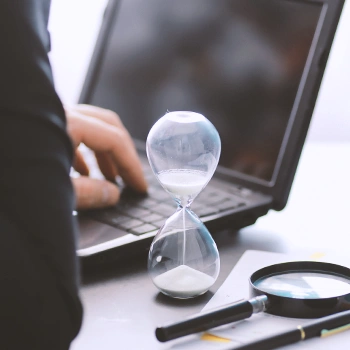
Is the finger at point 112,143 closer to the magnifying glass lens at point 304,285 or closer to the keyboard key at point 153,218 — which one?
the keyboard key at point 153,218

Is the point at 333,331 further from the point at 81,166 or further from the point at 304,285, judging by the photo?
the point at 81,166

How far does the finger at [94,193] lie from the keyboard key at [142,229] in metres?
0.10

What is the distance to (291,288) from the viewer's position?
1.80 ft

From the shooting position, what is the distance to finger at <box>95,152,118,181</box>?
2.77ft

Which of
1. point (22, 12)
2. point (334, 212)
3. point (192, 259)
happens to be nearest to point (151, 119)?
point (334, 212)

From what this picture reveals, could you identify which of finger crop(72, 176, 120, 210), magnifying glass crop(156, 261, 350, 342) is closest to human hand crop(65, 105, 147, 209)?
finger crop(72, 176, 120, 210)

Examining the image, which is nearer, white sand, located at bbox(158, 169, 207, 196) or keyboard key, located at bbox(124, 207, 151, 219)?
white sand, located at bbox(158, 169, 207, 196)

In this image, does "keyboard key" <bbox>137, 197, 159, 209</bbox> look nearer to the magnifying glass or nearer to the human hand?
the human hand

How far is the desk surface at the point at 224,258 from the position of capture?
51 cm

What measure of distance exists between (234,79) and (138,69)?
0.21 m

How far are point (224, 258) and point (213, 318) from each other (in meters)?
0.17

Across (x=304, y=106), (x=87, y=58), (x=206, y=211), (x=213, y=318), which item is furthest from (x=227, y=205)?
(x=87, y=58)

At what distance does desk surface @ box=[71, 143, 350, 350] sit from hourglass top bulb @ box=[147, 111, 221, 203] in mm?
100

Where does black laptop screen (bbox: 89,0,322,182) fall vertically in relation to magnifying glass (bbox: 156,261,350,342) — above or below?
above
